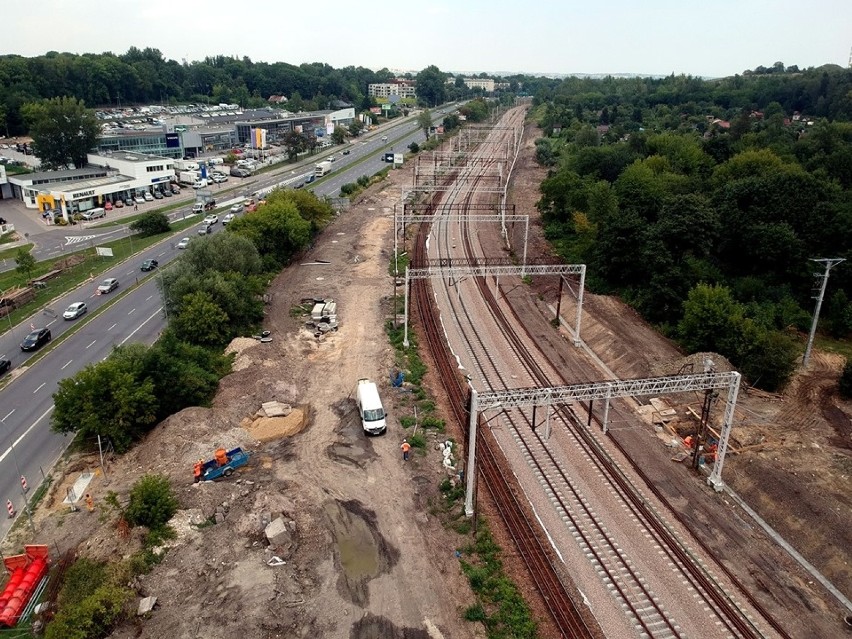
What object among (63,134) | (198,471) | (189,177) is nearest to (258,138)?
(189,177)

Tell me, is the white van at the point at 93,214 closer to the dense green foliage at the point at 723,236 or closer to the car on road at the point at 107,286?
the car on road at the point at 107,286

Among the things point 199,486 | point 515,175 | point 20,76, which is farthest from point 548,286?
point 20,76

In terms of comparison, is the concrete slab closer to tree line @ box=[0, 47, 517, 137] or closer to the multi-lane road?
the multi-lane road

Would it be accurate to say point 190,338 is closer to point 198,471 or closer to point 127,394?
point 127,394

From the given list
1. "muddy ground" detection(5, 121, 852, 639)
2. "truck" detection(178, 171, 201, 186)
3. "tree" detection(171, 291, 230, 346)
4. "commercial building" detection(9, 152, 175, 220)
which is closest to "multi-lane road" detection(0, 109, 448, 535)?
"muddy ground" detection(5, 121, 852, 639)

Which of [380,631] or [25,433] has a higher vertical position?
[380,631]

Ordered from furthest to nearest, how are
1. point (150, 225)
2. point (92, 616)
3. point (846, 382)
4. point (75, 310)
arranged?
point (150, 225) < point (75, 310) < point (846, 382) < point (92, 616)
